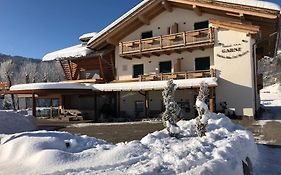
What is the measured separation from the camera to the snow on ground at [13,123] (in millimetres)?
15891

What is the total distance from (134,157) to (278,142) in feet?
26.1

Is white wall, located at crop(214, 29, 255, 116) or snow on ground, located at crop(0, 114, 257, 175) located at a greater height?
white wall, located at crop(214, 29, 255, 116)

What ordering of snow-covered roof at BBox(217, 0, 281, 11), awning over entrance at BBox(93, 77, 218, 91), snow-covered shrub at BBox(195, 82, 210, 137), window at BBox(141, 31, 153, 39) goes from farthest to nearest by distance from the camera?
window at BBox(141, 31, 153, 39) → awning over entrance at BBox(93, 77, 218, 91) → snow-covered roof at BBox(217, 0, 281, 11) → snow-covered shrub at BBox(195, 82, 210, 137)

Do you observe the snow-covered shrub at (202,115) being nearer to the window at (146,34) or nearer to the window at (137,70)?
the window at (137,70)

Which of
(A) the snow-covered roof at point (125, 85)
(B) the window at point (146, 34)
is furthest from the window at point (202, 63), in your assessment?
(B) the window at point (146, 34)

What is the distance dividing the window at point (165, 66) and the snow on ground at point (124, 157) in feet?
48.1

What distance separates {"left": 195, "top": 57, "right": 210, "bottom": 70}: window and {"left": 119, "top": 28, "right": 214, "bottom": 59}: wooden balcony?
105 centimetres

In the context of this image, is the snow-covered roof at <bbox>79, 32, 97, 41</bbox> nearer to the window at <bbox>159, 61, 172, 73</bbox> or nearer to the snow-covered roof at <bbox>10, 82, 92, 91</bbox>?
the snow-covered roof at <bbox>10, 82, 92, 91</bbox>

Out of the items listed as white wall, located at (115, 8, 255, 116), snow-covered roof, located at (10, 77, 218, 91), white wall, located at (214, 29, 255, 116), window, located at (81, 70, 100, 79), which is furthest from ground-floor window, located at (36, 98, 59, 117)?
white wall, located at (214, 29, 255, 116)

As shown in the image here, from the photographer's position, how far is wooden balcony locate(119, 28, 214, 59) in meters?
20.8

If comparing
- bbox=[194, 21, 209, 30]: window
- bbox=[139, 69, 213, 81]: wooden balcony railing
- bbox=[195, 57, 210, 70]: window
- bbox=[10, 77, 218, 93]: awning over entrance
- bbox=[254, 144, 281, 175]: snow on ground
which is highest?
→ bbox=[194, 21, 209, 30]: window

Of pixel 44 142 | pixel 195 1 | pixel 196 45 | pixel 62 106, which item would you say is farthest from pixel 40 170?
pixel 62 106

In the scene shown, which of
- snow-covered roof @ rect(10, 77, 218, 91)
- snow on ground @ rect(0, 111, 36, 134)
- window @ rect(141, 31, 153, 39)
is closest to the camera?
snow on ground @ rect(0, 111, 36, 134)

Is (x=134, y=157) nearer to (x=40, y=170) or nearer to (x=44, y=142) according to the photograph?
(x=40, y=170)
